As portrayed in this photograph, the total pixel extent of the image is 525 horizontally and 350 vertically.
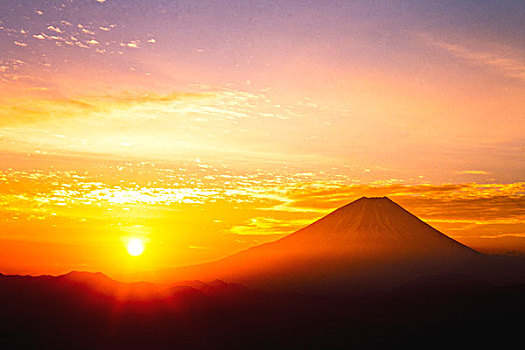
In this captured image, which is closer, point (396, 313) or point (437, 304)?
point (396, 313)

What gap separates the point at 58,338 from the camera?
104m

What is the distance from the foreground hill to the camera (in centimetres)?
10769

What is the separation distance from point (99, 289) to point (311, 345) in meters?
56.4

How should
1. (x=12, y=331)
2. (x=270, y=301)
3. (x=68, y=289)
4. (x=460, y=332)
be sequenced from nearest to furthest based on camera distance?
1. (x=12, y=331)
2. (x=460, y=332)
3. (x=68, y=289)
4. (x=270, y=301)

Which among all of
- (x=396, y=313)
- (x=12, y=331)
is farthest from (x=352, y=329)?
(x=12, y=331)

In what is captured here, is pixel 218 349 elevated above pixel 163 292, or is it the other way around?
pixel 163 292

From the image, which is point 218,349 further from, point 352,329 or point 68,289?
point 68,289

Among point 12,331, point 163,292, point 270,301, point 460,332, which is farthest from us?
point 270,301

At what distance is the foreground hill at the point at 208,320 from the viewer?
10769 cm

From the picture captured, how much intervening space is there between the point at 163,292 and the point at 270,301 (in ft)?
106

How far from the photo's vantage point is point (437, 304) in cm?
15662

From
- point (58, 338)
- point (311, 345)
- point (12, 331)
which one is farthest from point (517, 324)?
point (12, 331)

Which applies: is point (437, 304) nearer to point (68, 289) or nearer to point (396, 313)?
point (396, 313)

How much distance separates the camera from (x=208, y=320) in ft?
405
